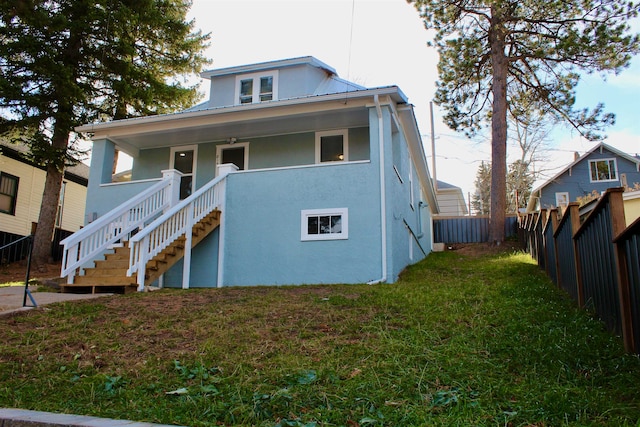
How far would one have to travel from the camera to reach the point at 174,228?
10.1m

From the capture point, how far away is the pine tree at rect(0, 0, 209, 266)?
46.8 ft

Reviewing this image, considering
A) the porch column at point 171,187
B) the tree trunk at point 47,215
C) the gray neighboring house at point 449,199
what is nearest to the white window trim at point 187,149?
the porch column at point 171,187

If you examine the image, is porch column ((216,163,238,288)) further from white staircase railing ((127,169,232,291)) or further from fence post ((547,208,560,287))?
fence post ((547,208,560,287))

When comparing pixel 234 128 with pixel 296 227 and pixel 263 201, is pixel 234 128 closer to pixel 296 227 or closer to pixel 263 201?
pixel 263 201

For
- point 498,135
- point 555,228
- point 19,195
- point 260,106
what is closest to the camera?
point 555,228

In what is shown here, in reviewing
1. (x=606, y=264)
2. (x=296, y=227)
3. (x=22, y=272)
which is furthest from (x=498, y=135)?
(x=22, y=272)

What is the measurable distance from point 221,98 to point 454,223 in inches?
509

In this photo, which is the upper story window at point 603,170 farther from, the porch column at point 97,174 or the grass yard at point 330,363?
the porch column at point 97,174

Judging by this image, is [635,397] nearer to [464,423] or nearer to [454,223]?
[464,423]

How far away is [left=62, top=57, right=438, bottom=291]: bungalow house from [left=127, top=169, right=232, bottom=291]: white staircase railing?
2cm

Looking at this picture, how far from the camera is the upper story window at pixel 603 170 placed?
29.7m

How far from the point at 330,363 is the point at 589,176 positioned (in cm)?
3112

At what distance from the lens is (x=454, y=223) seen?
22875mm

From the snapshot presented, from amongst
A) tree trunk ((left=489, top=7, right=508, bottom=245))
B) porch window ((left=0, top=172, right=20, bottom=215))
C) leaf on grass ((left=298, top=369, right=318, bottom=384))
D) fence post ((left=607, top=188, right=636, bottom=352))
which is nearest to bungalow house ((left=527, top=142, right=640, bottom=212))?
tree trunk ((left=489, top=7, right=508, bottom=245))
